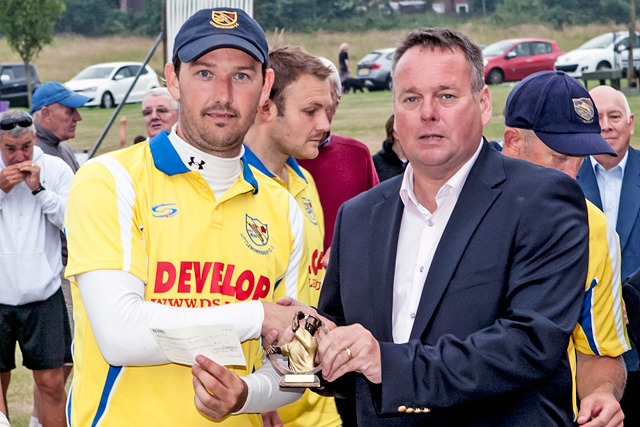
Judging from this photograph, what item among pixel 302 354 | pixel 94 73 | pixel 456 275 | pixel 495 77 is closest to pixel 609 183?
pixel 456 275

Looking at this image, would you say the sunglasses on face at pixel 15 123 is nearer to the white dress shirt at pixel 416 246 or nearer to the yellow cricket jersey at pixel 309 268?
the yellow cricket jersey at pixel 309 268

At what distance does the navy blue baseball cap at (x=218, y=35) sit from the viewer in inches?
108

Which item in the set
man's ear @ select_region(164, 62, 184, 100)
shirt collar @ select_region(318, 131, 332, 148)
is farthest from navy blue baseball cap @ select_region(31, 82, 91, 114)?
man's ear @ select_region(164, 62, 184, 100)

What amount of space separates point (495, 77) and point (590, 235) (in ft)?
33.6

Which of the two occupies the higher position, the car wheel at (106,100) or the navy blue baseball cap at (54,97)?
the navy blue baseball cap at (54,97)

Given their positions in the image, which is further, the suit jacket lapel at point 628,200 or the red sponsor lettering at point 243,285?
the suit jacket lapel at point 628,200

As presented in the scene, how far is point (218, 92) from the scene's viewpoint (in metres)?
2.73

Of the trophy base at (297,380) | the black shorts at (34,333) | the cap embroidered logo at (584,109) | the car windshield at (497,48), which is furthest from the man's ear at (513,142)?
the car windshield at (497,48)

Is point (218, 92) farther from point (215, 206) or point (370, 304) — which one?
point (370, 304)

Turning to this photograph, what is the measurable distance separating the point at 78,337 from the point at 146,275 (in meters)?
0.29

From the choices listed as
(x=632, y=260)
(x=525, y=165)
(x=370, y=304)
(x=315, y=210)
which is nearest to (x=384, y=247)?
(x=370, y=304)

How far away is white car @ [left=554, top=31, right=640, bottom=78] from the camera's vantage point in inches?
512

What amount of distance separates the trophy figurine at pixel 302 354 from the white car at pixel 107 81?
47.9 feet

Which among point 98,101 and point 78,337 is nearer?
point 78,337
